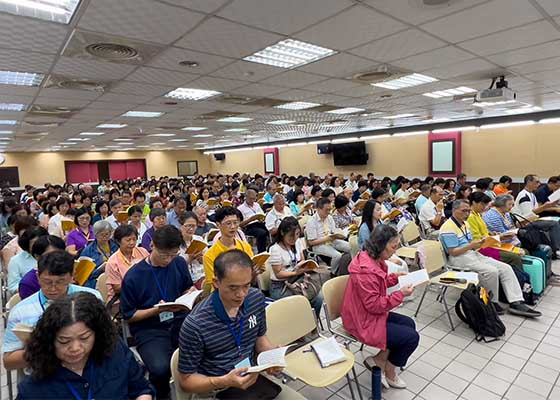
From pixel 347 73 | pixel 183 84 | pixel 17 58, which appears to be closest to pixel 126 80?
pixel 183 84

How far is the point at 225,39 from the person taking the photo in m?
3.03

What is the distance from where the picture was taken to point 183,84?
4.66m

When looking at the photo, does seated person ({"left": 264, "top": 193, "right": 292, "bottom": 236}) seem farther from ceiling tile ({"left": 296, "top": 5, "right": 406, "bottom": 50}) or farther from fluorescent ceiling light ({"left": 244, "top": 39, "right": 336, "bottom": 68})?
ceiling tile ({"left": 296, "top": 5, "right": 406, "bottom": 50})

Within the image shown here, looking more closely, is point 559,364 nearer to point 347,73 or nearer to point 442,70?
point 442,70

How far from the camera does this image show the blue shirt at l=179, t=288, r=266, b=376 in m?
1.61

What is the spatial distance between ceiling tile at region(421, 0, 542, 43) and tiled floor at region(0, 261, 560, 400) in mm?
2993

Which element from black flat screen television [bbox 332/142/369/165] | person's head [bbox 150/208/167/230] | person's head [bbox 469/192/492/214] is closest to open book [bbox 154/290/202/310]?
person's head [bbox 150/208/167/230]

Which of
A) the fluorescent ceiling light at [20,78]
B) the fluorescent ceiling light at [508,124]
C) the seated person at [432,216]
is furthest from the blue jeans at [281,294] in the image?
the fluorescent ceiling light at [508,124]

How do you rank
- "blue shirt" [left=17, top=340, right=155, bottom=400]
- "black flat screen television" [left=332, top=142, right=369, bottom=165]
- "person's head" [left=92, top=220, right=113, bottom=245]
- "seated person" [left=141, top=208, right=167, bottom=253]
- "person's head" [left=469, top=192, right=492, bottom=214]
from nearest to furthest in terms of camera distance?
"blue shirt" [left=17, top=340, right=155, bottom=400] < "person's head" [left=92, top=220, right=113, bottom=245] < "seated person" [left=141, top=208, right=167, bottom=253] < "person's head" [left=469, top=192, right=492, bottom=214] < "black flat screen television" [left=332, top=142, right=369, bottom=165]

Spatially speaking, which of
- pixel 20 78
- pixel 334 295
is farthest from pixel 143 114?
pixel 334 295

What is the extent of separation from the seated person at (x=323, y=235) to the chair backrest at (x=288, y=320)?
2.03m

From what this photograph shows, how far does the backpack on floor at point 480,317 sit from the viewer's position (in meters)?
Answer: 3.26

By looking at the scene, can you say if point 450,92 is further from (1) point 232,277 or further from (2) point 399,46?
(1) point 232,277

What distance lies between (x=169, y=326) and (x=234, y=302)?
3.45ft
